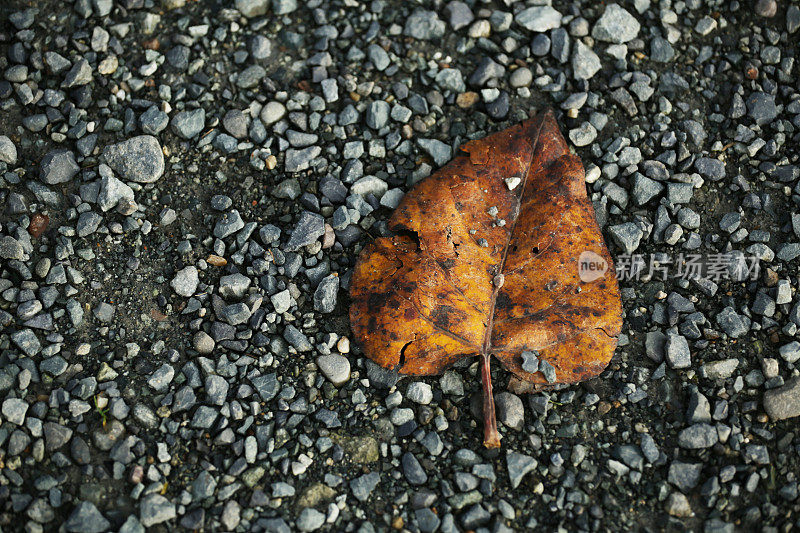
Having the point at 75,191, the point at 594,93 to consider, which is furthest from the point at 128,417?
the point at 594,93

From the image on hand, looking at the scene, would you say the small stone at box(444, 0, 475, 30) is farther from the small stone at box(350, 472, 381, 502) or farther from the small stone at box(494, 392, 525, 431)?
the small stone at box(350, 472, 381, 502)

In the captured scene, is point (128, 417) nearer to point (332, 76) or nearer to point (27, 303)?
point (27, 303)

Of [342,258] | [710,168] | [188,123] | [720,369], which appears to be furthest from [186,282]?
[710,168]

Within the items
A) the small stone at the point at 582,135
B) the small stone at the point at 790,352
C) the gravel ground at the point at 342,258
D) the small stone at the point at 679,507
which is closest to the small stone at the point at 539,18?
the gravel ground at the point at 342,258

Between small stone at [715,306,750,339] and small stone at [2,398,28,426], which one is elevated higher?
small stone at [715,306,750,339]

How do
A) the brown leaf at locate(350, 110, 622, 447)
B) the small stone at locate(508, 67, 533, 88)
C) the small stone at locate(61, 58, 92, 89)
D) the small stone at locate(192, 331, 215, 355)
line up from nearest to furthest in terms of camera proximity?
the brown leaf at locate(350, 110, 622, 447)
the small stone at locate(192, 331, 215, 355)
the small stone at locate(61, 58, 92, 89)
the small stone at locate(508, 67, 533, 88)

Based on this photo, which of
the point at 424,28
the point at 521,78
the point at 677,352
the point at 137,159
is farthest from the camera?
the point at 424,28

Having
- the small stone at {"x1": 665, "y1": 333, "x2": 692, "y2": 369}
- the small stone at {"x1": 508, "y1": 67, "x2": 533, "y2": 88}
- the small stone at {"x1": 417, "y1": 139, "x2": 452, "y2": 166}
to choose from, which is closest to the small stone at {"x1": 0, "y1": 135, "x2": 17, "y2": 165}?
the small stone at {"x1": 417, "y1": 139, "x2": 452, "y2": 166}

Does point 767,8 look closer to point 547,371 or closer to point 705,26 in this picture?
point 705,26
